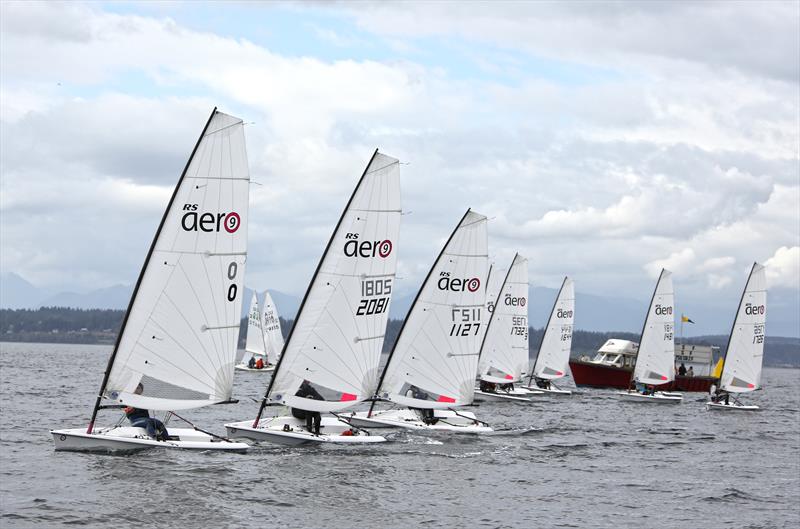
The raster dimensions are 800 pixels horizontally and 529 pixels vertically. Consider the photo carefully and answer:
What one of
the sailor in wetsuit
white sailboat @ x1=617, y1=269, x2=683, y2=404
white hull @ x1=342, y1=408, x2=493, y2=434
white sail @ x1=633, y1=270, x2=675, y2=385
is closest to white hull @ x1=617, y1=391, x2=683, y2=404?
white sailboat @ x1=617, y1=269, x2=683, y2=404

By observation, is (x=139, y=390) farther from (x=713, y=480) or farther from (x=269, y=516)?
(x=713, y=480)

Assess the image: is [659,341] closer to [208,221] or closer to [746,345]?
[746,345]

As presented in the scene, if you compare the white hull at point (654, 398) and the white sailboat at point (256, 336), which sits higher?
the white sailboat at point (256, 336)

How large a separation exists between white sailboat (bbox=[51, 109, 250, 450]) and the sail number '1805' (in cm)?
572

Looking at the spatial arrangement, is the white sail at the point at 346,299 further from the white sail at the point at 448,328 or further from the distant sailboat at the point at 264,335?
the distant sailboat at the point at 264,335

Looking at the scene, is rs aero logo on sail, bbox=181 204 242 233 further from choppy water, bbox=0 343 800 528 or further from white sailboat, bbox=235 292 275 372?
white sailboat, bbox=235 292 275 372

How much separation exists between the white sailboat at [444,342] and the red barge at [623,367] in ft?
156

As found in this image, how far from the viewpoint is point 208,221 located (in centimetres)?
2864

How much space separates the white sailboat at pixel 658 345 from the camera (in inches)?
2771

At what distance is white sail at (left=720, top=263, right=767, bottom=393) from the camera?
6431 cm

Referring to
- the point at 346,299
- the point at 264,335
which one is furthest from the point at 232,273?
the point at 264,335

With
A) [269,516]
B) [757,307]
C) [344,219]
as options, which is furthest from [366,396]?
[757,307]

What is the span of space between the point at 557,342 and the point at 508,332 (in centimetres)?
→ 1090

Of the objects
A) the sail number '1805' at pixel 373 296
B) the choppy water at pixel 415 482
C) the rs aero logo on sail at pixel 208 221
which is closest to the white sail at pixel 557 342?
the choppy water at pixel 415 482
